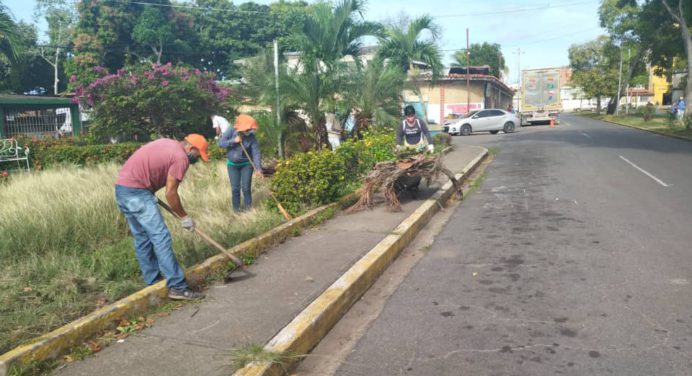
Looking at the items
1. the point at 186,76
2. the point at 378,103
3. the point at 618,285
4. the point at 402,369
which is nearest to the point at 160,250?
the point at 402,369

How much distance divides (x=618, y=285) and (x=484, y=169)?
9.81 m

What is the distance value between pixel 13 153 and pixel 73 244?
9.71 metres

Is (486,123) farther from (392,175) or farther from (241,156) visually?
(241,156)

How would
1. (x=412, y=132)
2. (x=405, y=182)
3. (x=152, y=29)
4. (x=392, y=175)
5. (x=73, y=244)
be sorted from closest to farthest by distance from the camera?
(x=73, y=244), (x=392, y=175), (x=405, y=182), (x=412, y=132), (x=152, y=29)

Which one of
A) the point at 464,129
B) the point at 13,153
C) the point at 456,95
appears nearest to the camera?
the point at 13,153

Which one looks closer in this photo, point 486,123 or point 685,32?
point 685,32

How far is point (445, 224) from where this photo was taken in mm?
8258

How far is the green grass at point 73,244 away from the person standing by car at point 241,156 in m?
0.33

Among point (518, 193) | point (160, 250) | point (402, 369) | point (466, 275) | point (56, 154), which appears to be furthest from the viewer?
point (56, 154)

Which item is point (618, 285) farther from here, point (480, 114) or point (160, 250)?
point (480, 114)

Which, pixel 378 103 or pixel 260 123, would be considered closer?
pixel 260 123

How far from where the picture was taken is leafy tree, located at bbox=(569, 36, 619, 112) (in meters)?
61.7

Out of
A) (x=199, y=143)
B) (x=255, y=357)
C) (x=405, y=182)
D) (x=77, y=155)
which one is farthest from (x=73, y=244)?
(x=77, y=155)

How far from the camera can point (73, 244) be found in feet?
20.5
